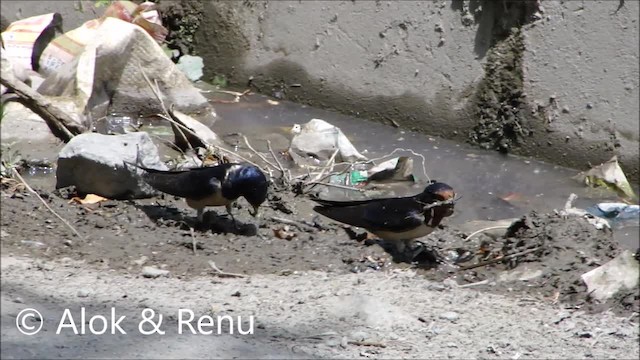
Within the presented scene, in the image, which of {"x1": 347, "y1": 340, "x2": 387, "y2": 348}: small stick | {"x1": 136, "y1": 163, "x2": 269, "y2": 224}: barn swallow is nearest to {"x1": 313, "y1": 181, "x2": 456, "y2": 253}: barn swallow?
{"x1": 136, "y1": 163, "x2": 269, "y2": 224}: barn swallow

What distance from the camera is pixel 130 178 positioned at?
5.95 meters

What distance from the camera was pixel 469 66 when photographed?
8195 millimetres

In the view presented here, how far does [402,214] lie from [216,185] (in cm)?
93

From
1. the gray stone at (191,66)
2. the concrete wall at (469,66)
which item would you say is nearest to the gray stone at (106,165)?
the concrete wall at (469,66)

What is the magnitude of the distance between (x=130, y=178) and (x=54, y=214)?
0.73 metres

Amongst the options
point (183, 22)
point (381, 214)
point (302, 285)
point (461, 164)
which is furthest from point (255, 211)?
point (183, 22)

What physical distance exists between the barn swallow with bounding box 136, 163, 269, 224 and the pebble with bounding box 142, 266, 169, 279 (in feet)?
2.19

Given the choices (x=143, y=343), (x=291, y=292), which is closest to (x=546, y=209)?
(x=291, y=292)

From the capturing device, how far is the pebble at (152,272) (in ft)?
15.9

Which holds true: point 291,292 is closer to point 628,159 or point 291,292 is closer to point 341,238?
point 341,238

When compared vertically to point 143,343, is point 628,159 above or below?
below

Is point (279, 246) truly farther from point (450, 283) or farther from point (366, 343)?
point (366, 343)

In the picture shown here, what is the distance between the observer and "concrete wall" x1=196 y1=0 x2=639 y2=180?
7.80 metres

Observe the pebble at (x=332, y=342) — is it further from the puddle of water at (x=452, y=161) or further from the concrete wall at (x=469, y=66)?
the concrete wall at (x=469, y=66)
